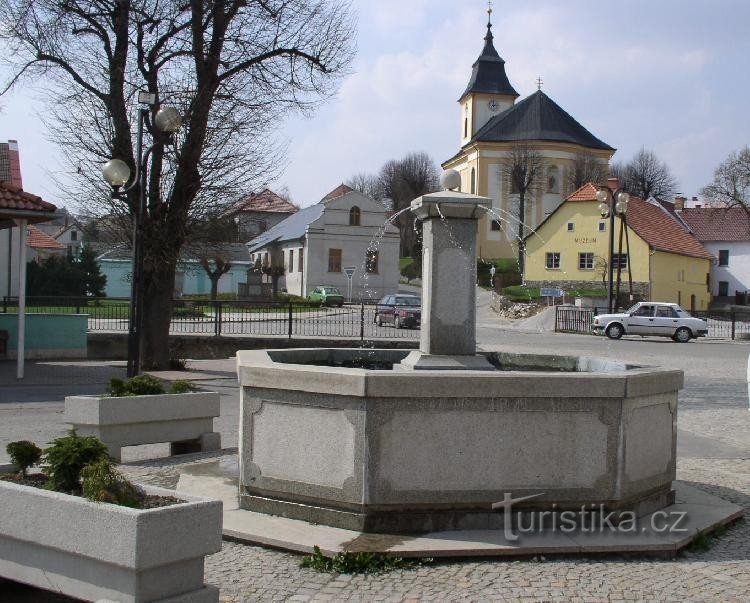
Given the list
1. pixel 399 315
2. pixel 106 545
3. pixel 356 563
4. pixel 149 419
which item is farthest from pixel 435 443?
pixel 399 315

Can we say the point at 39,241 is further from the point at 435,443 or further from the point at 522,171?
the point at 435,443

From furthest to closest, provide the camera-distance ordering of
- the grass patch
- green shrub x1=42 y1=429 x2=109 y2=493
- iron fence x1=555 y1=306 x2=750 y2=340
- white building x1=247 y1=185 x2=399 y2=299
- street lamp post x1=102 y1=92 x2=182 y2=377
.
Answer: white building x1=247 y1=185 x2=399 y2=299
iron fence x1=555 y1=306 x2=750 y2=340
street lamp post x1=102 y1=92 x2=182 y2=377
the grass patch
green shrub x1=42 y1=429 x2=109 y2=493

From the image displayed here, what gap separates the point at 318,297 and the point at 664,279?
2183cm

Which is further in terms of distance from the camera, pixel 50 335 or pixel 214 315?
pixel 214 315

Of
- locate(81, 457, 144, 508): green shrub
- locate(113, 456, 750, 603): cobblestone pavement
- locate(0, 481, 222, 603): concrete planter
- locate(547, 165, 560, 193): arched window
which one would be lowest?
locate(113, 456, 750, 603): cobblestone pavement

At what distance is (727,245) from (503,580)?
252ft

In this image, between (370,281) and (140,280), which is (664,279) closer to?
(370,281)

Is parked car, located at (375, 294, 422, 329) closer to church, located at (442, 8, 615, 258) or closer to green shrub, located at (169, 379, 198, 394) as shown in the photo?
green shrub, located at (169, 379, 198, 394)

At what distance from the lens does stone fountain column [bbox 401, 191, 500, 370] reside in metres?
8.36

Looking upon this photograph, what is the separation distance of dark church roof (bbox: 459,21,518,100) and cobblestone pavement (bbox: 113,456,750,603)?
84744mm

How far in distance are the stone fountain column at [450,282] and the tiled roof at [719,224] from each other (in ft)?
237

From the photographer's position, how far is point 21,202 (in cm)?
1816

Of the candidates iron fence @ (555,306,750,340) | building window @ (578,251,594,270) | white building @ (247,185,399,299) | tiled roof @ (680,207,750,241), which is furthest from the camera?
tiled roof @ (680,207,750,241)

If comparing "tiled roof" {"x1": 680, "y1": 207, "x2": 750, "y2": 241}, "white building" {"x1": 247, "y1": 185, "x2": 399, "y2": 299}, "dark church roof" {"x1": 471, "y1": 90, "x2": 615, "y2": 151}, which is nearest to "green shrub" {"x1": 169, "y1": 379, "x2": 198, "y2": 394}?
"white building" {"x1": 247, "y1": 185, "x2": 399, "y2": 299}
